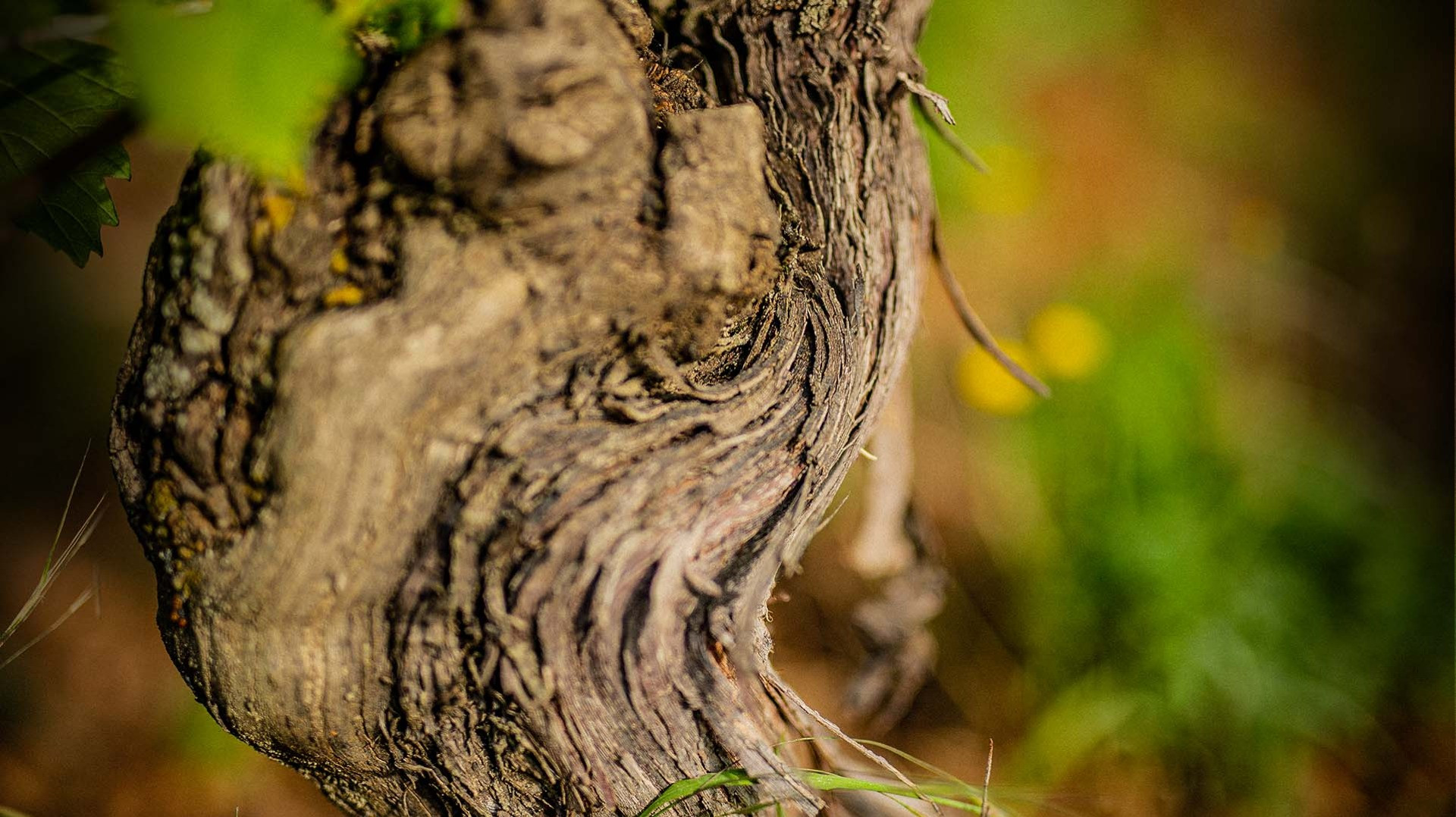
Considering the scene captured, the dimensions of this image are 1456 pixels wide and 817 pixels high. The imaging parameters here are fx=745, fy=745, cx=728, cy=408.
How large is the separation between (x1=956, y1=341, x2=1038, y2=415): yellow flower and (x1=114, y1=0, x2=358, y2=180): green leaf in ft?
4.28

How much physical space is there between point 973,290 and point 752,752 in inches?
55.6

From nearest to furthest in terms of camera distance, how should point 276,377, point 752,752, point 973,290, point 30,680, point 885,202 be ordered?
point 276,377
point 752,752
point 885,202
point 30,680
point 973,290

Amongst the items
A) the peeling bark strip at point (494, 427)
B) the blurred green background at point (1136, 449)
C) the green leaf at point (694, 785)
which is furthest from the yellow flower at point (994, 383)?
the green leaf at point (694, 785)

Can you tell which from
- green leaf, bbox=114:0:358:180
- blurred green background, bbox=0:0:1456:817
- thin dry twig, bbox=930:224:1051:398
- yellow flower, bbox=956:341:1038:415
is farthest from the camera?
yellow flower, bbox=956:341:1038:415

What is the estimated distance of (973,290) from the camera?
175cm

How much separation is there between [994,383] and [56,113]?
1.43 metres

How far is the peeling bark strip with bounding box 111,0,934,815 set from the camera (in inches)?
18.0

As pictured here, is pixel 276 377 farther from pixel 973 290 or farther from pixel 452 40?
pixel 973 290

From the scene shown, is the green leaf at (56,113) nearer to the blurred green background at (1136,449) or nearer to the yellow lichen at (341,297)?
the yellow lichen at (341,297)

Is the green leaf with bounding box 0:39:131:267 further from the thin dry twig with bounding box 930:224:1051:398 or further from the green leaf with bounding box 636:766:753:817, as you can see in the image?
the thin dry twig with bounding box 930:224:1051:398

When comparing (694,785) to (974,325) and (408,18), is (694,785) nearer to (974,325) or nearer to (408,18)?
(408,18)

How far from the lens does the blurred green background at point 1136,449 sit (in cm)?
116

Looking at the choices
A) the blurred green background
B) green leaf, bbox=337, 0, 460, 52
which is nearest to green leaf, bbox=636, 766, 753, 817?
green leaf, bbox=337, 0, 460, 52

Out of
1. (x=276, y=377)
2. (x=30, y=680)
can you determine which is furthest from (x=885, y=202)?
(x=30, y=680)
